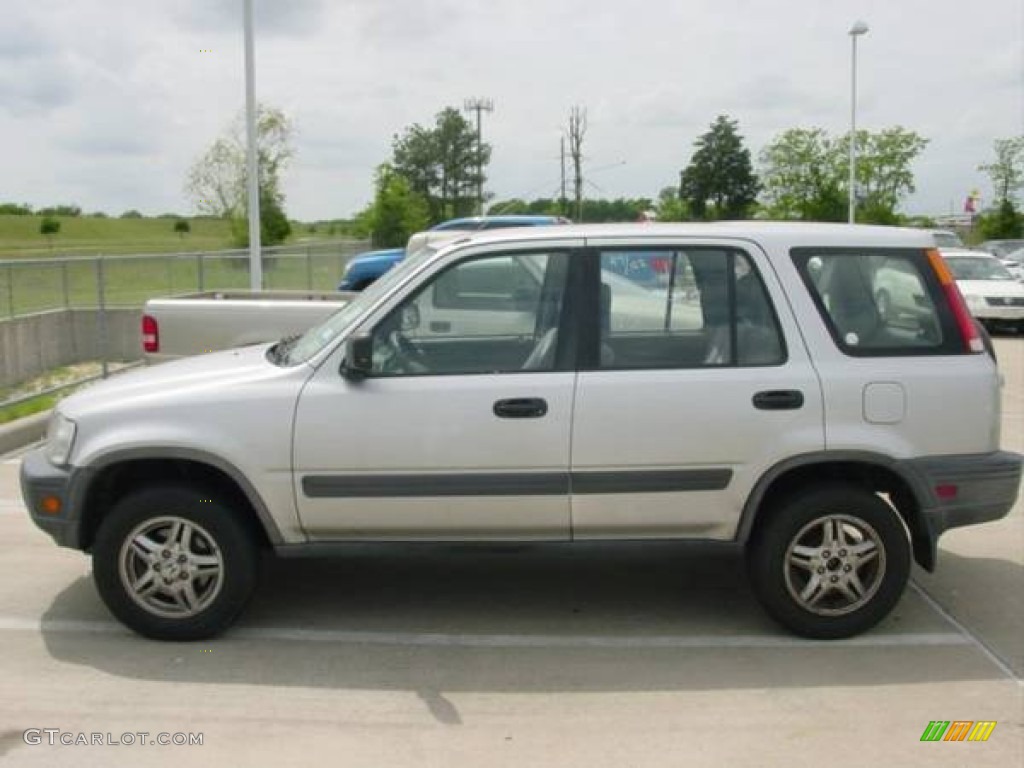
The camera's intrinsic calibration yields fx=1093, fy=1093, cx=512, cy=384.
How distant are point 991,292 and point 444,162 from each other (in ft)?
214

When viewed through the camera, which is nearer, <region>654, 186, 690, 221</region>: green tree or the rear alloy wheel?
the rear alloy wheel

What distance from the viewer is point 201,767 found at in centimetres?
373

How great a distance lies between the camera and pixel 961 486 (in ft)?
15.5

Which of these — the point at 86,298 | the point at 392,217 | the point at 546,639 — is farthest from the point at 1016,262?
the point at 546,639

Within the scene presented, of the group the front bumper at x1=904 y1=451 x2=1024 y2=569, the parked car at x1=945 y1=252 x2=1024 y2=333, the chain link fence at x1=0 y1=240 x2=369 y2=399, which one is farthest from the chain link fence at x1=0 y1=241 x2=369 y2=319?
the parked car at x1=945 y1=252 x2=1024 y2=333

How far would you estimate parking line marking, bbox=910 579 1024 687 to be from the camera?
4.57 meters

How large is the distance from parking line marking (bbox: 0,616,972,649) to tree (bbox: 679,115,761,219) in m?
51.6

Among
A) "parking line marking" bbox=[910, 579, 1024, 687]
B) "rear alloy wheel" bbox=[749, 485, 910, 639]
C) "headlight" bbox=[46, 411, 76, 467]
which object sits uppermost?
"headlight" bbox=[46, 411, 76, 467]

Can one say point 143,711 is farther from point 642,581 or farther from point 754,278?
point 754,278

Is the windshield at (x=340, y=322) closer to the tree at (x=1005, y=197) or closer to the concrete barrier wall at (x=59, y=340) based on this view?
the concrete barrier wall at (x=59, y=340)

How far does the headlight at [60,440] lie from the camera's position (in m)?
4.70

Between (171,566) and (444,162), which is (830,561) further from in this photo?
(444,162)

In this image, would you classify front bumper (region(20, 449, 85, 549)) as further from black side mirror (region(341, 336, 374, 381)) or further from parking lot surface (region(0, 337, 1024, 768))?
black side mirror (region(341, 336, 374, 381))

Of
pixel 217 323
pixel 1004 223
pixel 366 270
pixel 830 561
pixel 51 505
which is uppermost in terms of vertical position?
pixel 1004 223
